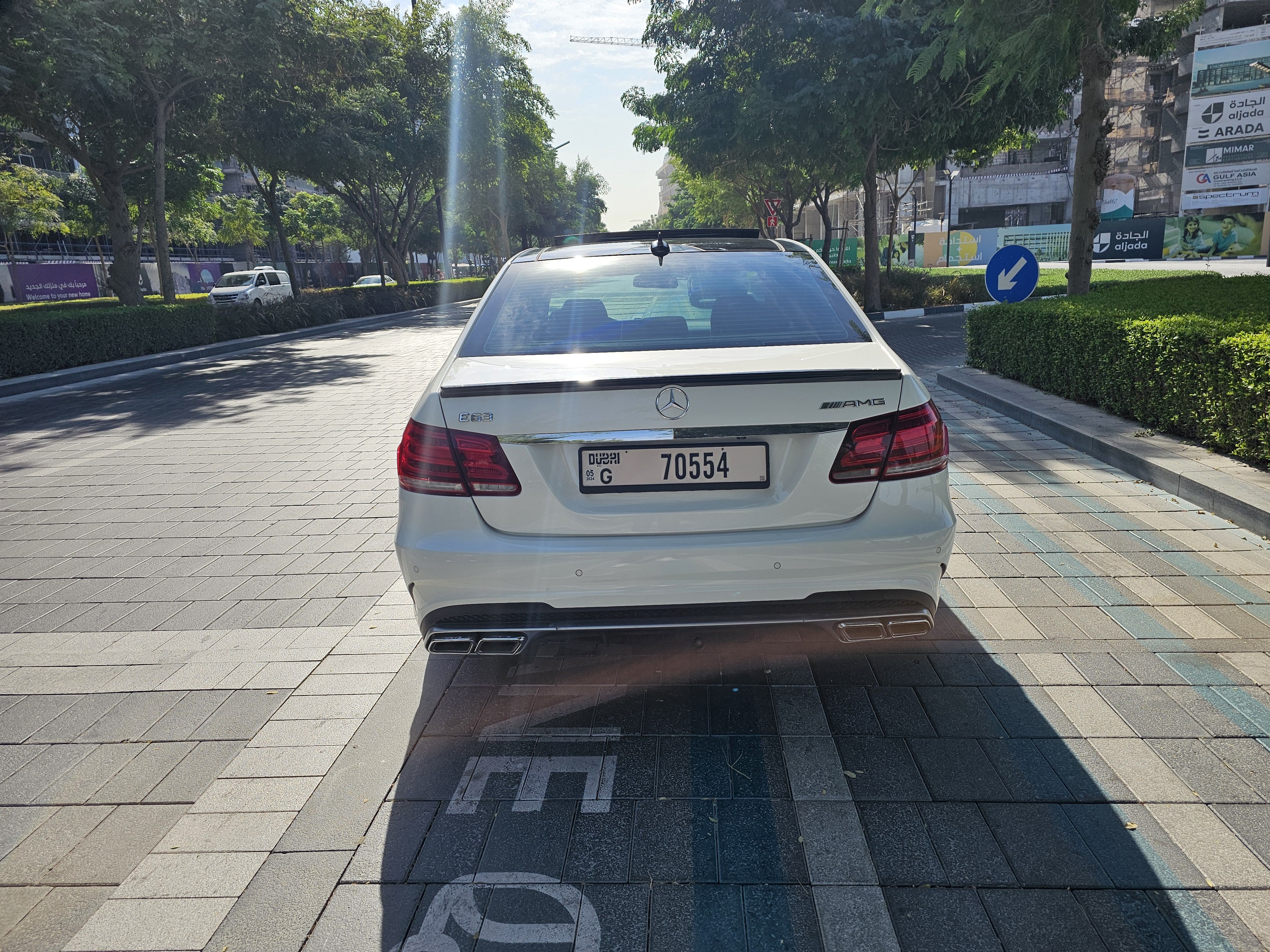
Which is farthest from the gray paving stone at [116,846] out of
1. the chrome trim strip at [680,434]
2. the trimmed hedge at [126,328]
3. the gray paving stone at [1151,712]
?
the trimmed hedge at [126,328]

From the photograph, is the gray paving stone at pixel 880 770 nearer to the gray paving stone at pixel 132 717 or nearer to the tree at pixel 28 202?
the gray paving stone at pixel 132 717

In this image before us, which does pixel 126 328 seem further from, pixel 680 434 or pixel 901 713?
pixel 901 713

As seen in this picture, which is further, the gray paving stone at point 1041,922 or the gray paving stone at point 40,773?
the gray paving stone at point 40,773

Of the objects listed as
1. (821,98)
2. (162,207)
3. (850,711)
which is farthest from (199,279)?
(850,711)

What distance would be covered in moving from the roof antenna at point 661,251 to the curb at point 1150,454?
3.58m

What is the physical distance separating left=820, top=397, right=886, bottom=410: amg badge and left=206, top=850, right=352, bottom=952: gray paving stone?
74.4 inches

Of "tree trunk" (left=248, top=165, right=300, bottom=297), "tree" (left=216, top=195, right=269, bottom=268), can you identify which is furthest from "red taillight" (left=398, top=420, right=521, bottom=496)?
"tree" (left=216, top=195, right=269, bottom=268)

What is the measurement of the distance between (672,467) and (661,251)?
142cm

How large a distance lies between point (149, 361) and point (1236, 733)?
1765 centimetres

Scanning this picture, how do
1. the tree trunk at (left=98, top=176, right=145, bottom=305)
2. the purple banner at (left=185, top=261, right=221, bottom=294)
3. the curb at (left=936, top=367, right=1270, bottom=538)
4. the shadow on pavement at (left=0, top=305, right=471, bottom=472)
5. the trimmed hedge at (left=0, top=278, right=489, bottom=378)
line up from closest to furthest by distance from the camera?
the curb at (left=936, top=367, right=1270, bottom=538) → the shadow on pavement at (left=0, top=305, right=471, bottom=472) → the trimmed hedge at (left=0, top=278, right=489, bottom=378) → the tree trunk at (left=98, top=176, right=145, bottom=305) → the purple banner at (left=185, top=261, right=221, bottom=294)

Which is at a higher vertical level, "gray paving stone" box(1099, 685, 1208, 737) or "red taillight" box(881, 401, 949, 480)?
"red taillight" box(881, 401, 949, 480)

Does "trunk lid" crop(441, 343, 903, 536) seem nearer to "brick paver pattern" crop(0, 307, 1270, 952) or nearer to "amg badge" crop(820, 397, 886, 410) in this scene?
"amg badge" crop(820, 397, 886, 410)

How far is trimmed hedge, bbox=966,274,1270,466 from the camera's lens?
5.74 metres

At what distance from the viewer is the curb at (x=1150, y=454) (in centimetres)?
521
